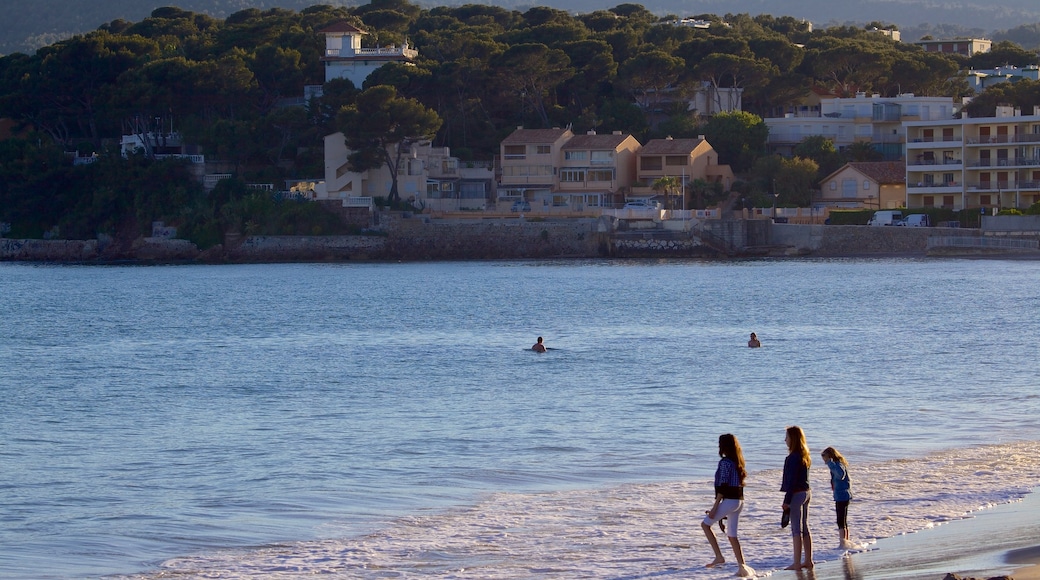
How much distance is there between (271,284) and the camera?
59.7 meters

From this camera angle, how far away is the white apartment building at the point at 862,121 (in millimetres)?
80000

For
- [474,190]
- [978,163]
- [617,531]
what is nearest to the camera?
[617,531]

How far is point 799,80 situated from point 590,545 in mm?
76402

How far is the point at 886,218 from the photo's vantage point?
68188 millimetres

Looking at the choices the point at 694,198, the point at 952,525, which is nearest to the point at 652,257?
the point at 694,198

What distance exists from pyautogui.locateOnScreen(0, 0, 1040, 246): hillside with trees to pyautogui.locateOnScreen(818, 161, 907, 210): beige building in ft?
6.37

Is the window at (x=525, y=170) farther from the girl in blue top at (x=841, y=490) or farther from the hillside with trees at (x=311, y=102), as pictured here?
the girl in blue top at (x=841, y=490)

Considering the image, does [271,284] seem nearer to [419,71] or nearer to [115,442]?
[419,71]

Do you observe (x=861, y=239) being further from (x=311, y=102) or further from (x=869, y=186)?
(x=311, y=102)

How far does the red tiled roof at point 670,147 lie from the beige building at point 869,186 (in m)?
7.83

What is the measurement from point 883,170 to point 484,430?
191 ft

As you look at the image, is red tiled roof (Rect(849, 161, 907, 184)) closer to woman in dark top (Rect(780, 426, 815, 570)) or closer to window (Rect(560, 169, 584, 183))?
window (Rect(560, 169, 584, 183))

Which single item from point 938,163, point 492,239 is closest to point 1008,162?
point 938,163

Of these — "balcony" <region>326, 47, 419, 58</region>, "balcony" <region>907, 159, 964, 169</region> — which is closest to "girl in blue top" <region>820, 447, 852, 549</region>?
"balcony" <region>907, 159, 964, 169</region>
